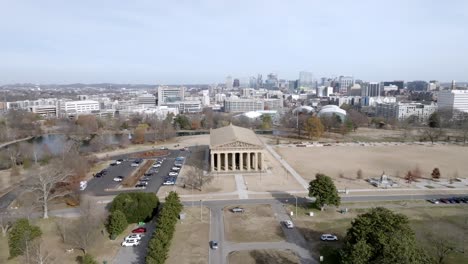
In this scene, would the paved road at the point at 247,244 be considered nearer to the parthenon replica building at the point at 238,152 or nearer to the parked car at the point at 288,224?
the parked car at the point at 288,224

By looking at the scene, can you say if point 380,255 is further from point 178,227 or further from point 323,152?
point 323,152

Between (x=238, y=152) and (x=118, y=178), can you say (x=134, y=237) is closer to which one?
(x=118, y=178)

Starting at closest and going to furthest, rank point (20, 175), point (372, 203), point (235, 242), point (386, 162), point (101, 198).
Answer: point (235, 242) → point (372, 203) → point (101, 198) → point (20, 175) → point (386, 162)

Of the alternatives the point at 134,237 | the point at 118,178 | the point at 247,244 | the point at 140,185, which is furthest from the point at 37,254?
the point at 118,178

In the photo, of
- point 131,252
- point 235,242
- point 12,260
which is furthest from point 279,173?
point 12,260

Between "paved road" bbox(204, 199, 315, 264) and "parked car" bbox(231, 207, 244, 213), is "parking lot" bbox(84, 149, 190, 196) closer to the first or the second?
"parked car" bbox(231, 207, 244, 213)

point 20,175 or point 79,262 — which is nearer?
point 79,262

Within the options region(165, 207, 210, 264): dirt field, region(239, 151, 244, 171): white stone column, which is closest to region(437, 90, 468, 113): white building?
region(239, 151, 244, 171): white stone column
